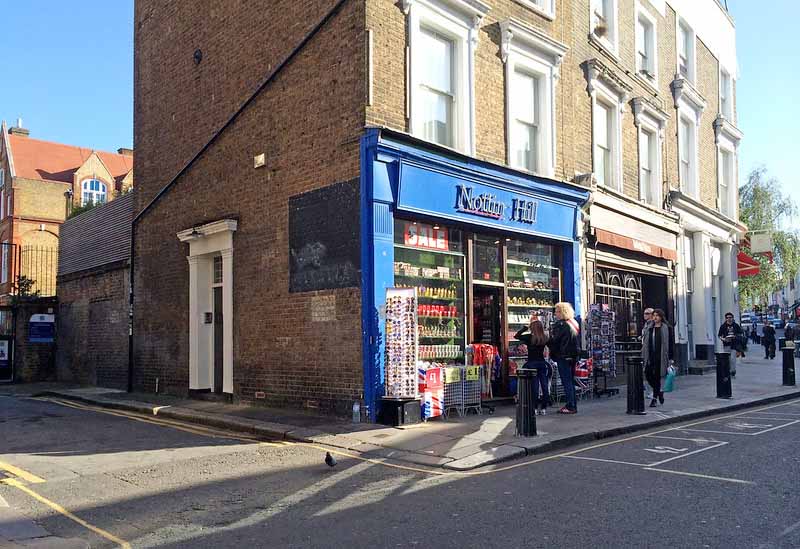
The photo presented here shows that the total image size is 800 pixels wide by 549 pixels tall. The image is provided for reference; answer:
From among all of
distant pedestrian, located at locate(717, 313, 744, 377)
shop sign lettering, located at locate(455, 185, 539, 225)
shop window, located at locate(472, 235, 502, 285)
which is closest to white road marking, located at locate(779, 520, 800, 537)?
shop sign lettering, located at locate(455, 185, 539, 225)

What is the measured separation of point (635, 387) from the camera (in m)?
11.1

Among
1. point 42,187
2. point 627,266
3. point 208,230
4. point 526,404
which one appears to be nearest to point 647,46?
point 627,266

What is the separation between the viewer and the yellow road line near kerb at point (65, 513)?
5316 millimetres

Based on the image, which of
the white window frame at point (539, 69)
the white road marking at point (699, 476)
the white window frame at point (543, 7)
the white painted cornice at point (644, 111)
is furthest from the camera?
the white painted cornice at point (644, 111)

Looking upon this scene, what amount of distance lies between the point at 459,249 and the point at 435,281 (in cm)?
95

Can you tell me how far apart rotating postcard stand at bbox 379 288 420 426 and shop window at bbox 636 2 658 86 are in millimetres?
13048

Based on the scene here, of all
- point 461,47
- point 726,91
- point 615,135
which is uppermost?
point 726,91

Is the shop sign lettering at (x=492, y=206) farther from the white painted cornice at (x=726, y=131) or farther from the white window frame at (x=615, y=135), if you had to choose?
the white painted cornice at (x=726, y=131)

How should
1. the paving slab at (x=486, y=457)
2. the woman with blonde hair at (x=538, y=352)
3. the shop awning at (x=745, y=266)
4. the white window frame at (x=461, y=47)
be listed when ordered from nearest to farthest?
the paving slab at (x=486, y=457) < the woman with blonde hair at (x=538, y=352) < the white window frame at (x=461, y=47) < the shop awning at (x=745, y=266)

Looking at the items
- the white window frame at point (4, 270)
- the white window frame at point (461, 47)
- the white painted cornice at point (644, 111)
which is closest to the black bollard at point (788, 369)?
the white painted cornice at point (644, 111)

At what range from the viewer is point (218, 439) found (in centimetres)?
1000

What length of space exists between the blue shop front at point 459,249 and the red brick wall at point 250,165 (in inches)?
17.7

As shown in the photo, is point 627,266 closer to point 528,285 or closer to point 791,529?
point 528,285

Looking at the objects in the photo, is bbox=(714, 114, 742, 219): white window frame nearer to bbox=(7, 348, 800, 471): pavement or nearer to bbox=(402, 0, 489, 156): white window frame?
bbox=(7, 348, 800, 471): pavement
